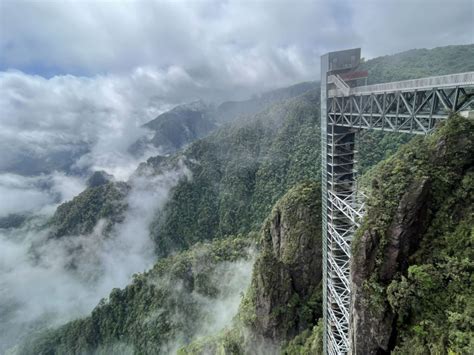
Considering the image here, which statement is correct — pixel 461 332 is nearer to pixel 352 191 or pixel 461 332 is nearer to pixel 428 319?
pixel 428 319

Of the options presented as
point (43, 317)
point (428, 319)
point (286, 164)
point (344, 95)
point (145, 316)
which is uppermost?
point (286, 164)

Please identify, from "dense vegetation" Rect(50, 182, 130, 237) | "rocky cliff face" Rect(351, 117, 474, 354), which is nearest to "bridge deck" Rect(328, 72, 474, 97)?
"rocky cliff face" Rect(351, 117, 474, 354)

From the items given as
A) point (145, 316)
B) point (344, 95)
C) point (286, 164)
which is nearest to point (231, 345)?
point (344, 95)

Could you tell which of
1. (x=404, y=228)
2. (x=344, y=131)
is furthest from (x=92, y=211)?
(x=404, y=228)

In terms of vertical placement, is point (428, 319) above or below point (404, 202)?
below

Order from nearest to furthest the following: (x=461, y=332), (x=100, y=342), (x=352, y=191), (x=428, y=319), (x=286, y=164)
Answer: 1. (x=461, y=332)
2. (x=428, y=319)
3. (x=352, y=191)
4. (x=100, y=342)
5. (x=286, y=164)

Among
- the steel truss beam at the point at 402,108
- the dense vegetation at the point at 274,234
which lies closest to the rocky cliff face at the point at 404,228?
the dense vegetation at the point at 274,234
